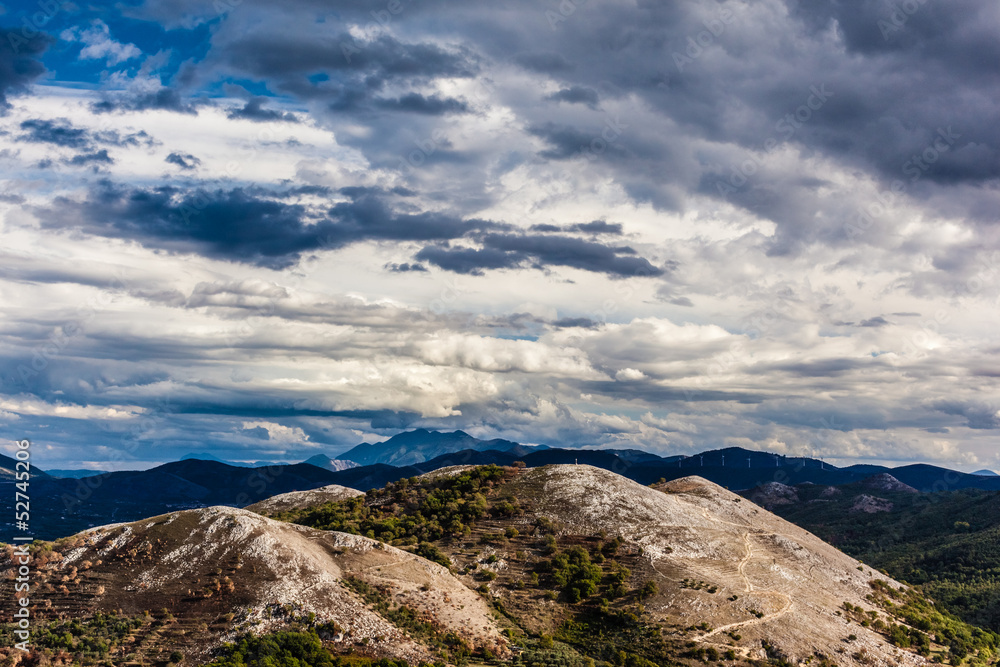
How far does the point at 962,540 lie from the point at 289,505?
556 ft

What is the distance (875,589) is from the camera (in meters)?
99.1

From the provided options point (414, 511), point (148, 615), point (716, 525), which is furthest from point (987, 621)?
point (148, 615)

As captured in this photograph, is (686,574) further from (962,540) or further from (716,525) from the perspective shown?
(962,540)

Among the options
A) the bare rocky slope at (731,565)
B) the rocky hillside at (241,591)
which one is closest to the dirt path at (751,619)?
the bare rocky slope at (731,565)

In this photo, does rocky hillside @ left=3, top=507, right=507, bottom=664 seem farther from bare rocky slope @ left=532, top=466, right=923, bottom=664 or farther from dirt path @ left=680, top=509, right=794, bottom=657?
bare rocky slope @ left=532, top=466, right=923, bottom=664

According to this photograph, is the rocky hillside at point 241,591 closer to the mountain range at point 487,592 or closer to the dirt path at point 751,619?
the mountain range at point 487,592

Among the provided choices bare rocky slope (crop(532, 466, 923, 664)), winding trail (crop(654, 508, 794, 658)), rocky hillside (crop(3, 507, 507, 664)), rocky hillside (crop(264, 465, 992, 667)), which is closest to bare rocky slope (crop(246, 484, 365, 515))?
rocky hillside (crop(264, 465, 992, 667))

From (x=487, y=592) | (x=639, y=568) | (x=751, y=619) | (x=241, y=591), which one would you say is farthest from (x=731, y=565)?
(x=241, y=591)

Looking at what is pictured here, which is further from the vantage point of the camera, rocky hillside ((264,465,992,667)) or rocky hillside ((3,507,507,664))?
rocky hillside ((264,465,992,667))

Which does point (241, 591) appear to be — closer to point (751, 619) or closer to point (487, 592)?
point (487, 592)

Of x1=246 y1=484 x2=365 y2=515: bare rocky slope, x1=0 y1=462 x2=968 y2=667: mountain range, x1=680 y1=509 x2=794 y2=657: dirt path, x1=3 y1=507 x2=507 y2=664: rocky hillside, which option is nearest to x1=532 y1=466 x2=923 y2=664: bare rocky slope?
x1=680 y1=509 x2=794 y2=657: dirt path

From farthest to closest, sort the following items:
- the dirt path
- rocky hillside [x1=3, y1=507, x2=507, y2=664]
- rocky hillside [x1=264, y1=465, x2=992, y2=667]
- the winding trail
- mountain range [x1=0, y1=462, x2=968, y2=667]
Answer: rocky hillside [x1=264, y1=465, x2=992, y2=667] < the dirt path < the winding trail < mountain range [x1=0, y1=462, x2=968, y2=667] < rocky hillside [x1=3, y1=507, x2=507, y2=664]

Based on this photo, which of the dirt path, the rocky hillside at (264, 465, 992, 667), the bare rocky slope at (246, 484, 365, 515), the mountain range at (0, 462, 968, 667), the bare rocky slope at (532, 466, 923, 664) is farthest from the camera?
the bare rocky slope at (246, 484, 365, 515)

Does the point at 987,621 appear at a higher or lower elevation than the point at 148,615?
lower
